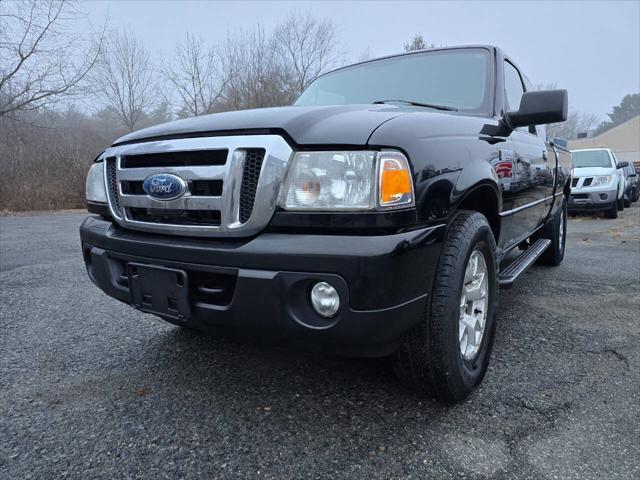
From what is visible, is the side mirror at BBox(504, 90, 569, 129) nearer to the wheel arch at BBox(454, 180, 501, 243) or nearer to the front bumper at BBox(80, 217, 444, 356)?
the wheel arch at BBox(454, 180, 501, 243)

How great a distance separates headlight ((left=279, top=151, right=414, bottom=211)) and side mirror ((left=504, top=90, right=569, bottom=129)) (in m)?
1.25

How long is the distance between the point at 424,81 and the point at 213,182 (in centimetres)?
174

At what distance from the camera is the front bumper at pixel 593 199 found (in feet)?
31.7

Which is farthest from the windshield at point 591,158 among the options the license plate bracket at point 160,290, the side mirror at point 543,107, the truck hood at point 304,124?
the license plate bracket at point 160,290

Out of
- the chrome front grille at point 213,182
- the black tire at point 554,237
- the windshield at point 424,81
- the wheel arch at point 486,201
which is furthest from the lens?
the black tire at point 554,237

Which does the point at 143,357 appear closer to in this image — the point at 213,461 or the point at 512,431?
the point at 213,461

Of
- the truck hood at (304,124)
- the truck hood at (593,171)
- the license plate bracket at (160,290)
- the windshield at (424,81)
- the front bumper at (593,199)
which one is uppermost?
the windshield at (424,81)

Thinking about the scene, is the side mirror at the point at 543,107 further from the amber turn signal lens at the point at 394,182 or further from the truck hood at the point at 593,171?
the truck hood at the point at 593,171

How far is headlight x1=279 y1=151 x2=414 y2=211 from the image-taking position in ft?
4.80

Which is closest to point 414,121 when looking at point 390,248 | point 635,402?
point 390,248

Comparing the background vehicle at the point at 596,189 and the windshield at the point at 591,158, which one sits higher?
the windshield at the point at 591,158

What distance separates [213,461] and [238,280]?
657 millimetres

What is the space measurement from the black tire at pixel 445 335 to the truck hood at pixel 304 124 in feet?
1.81

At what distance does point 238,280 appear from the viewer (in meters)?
1.52
